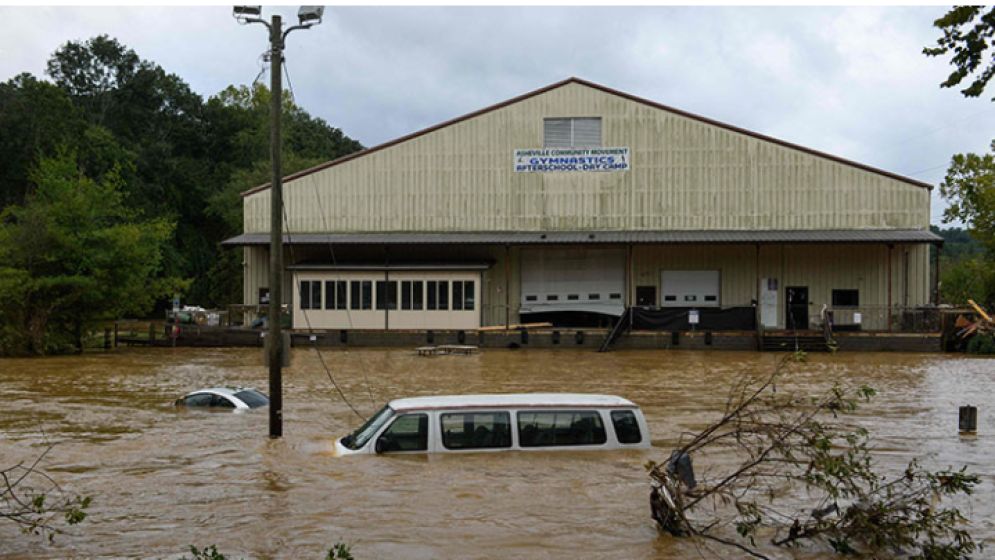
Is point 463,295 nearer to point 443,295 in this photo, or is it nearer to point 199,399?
point 443,295

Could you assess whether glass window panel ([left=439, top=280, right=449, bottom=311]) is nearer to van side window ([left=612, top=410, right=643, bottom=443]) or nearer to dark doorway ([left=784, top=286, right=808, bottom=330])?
dark doorway ([left=784, top=286, right=808, bottom=330])

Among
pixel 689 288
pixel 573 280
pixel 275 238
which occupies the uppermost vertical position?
pixel 275 238

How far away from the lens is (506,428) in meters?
13.8

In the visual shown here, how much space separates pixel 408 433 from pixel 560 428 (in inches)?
87.6

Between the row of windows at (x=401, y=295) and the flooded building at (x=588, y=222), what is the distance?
0.23ft

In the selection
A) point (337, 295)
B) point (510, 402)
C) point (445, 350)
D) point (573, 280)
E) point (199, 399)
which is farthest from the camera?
point (573, 280)

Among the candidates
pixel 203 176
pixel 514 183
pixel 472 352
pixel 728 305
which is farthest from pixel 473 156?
pixel 203 176

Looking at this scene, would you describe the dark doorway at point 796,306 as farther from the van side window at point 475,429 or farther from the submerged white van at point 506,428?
the van side window at point 475,429

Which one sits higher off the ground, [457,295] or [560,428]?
[457,295]

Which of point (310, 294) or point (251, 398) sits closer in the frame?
point (251, 398)

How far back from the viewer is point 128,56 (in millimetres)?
84625

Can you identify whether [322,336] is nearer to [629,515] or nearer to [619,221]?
[619,221]

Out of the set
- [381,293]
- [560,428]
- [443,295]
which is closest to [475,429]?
[560,428]

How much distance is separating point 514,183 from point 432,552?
121ft
